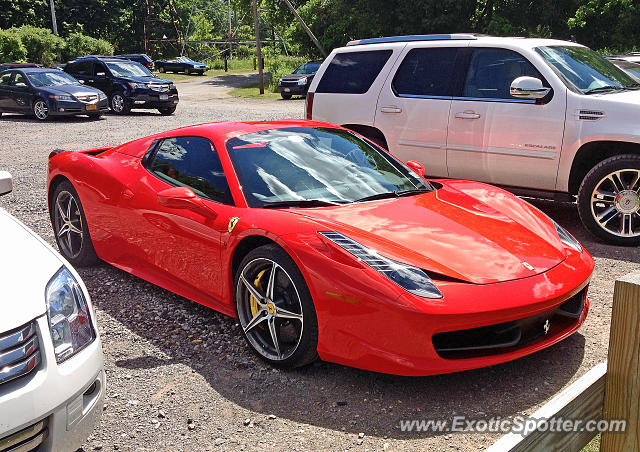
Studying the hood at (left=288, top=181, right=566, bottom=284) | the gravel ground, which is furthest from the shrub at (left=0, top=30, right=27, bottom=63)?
the hood at (left=288, top=181, right=566, bottom=284)

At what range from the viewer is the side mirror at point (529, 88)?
6457 millimetres

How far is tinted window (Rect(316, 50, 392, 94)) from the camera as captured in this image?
7895mm

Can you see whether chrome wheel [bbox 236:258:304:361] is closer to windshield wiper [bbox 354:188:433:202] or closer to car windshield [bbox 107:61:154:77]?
windshield wiper [bbox 354:188:433:202]

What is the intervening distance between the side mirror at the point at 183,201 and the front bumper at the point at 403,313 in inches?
38.2

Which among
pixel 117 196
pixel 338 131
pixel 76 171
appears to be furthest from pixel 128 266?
pixel 338 131

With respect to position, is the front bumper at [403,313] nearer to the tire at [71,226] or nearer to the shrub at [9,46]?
the tire at [71,226]

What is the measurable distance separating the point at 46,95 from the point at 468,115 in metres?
16.2

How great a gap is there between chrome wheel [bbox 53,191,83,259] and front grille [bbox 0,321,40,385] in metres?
3.32

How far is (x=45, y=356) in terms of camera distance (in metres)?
2.58

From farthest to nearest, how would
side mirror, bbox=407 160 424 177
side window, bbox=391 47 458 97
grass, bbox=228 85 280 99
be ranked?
1. grass, bbox=228 85 280 99
2. side window, bbox=391 47 458 97
3. side mirror, bbox=407 160 424 177

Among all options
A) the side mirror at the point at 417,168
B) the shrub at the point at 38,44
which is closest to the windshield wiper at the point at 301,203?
the side mirror at the point at 417,168

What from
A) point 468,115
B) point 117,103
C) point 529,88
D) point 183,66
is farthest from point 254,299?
point 183,66

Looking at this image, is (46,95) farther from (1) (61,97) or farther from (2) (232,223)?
(2) (232,223)

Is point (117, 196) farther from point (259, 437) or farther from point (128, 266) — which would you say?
point (259, 437)
